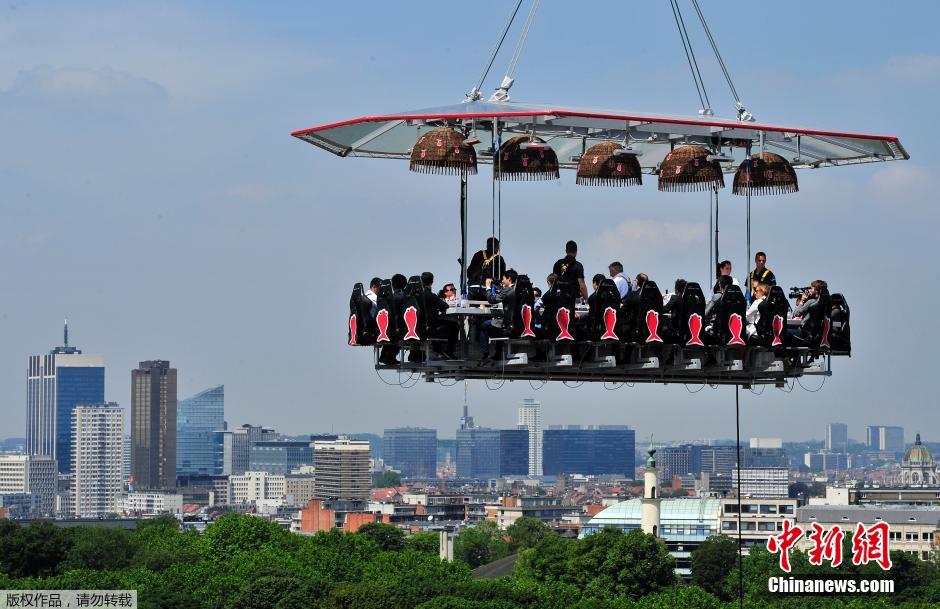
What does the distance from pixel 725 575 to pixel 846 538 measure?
8.55m

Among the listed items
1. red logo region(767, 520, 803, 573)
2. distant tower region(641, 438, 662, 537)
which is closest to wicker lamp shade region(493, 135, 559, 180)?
red logo region(767, 520, 803, 573)

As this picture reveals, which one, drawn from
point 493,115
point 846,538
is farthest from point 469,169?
point 846,538

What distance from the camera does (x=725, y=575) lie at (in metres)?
129

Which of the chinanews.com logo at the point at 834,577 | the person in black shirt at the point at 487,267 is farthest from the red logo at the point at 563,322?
the chinanews.com logo at the point at 834,577

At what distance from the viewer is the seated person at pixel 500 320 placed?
2536cm

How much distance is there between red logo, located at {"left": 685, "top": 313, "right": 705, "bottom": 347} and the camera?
2650 cm

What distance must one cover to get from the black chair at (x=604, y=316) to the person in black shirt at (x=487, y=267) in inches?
52.7

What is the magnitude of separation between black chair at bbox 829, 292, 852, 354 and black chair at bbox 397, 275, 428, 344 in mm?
6309

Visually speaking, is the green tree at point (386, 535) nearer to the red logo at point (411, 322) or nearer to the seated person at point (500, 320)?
the seated person at point (500, 320)

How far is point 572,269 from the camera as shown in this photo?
26547 millimetres

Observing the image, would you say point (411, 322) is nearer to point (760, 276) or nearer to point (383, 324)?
point (383, 324)

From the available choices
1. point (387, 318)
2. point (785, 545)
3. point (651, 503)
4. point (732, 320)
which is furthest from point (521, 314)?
point (651, 503)

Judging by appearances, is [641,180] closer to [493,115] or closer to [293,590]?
[493,115]

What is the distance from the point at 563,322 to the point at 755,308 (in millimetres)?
3290
